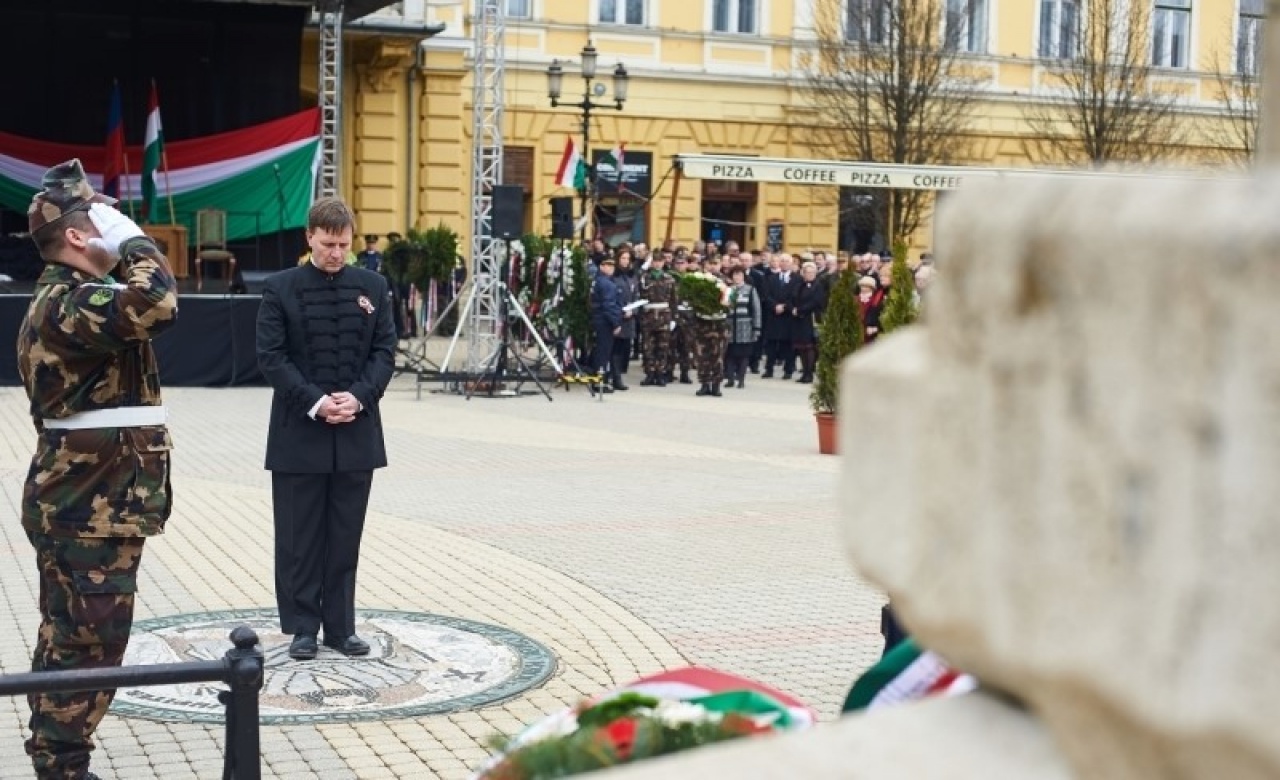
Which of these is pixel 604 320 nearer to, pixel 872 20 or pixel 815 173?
pixel 815 173

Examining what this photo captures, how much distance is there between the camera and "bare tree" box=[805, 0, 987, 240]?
126 feet

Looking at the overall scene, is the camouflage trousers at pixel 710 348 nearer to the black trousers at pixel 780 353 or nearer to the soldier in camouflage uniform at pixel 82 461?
the black trousers at pixel 780 353

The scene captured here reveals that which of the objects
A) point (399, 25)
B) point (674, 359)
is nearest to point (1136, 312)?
point (674, 359)

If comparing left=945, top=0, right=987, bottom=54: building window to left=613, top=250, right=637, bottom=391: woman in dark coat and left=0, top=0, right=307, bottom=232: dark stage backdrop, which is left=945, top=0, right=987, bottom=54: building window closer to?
left=0, top=0, right=307, bottom=232: dark stage backdrop

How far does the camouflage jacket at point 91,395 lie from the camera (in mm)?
5527

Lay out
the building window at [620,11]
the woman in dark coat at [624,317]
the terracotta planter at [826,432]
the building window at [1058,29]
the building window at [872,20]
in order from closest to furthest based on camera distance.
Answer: the terracotta planter at [826,432], the woman in dark coat at [624,317], the building window at [620,11], the building window at [872,20], the building window at [1058,29]

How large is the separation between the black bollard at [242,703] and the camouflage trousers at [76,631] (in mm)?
1331

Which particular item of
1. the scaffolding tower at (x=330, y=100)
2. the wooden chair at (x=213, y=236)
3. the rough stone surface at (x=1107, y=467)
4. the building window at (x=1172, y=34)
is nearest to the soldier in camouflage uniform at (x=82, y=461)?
the rough stone surface at (x=1107, y=467)

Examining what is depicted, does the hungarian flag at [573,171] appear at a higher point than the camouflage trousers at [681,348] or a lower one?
higher

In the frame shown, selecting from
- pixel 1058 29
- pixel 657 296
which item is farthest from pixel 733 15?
pixel 657 296

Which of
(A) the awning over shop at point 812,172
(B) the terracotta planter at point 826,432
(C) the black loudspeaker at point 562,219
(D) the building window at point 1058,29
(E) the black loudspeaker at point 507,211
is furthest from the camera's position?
(D) the building window at point 1058,29

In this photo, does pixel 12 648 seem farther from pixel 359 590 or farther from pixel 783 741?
pixel 783 741

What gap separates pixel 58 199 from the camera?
18.6 ft

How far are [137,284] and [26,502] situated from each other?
781 mm
